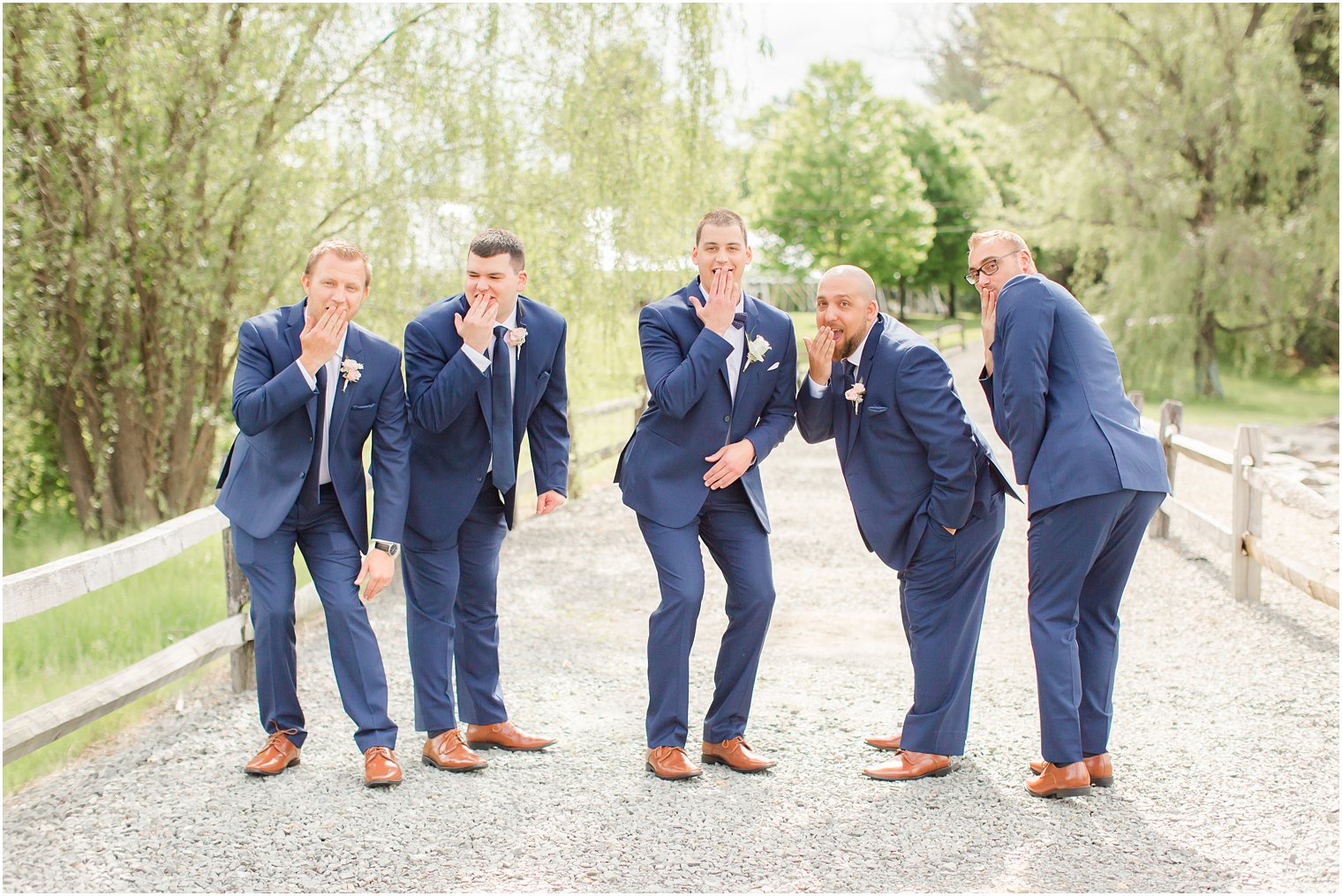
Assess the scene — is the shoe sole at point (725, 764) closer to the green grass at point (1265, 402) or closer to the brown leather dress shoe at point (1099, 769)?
the brown leather dress shoe at point (1099, 769)

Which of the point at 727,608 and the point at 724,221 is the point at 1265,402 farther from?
the point at 724,221

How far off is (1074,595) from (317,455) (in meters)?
2.89

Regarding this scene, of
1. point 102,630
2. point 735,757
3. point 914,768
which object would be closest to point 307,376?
point 735,757

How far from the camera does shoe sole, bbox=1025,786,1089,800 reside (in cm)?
421

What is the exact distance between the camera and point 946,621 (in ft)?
14.5

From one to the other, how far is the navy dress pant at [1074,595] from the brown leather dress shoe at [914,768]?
0.42 meters

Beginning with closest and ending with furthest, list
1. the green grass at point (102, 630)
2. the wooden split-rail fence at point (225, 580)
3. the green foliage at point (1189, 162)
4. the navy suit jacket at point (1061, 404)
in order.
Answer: the navy suit jacket at point (1061, 404) → the wooden split-rail fence at point (225, 580) → the green grass at point (102, 630) → the green foliage at point (1189, 162)

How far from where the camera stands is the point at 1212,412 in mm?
22625

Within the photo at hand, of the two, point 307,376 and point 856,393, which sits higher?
point 307,376

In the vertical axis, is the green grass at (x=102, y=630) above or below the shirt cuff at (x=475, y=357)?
below

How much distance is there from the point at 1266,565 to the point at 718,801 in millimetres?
4635

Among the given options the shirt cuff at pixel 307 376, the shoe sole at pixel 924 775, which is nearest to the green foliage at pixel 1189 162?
the shoe sole at pixel 924 775

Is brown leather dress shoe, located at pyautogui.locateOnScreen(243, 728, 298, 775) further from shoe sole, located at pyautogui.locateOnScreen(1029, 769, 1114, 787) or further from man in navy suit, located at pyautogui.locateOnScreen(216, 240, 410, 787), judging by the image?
shoe sole, located at pyautogui.locateOnScreen(1029, 769, 1114, 787)

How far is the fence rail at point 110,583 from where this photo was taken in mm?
4363
